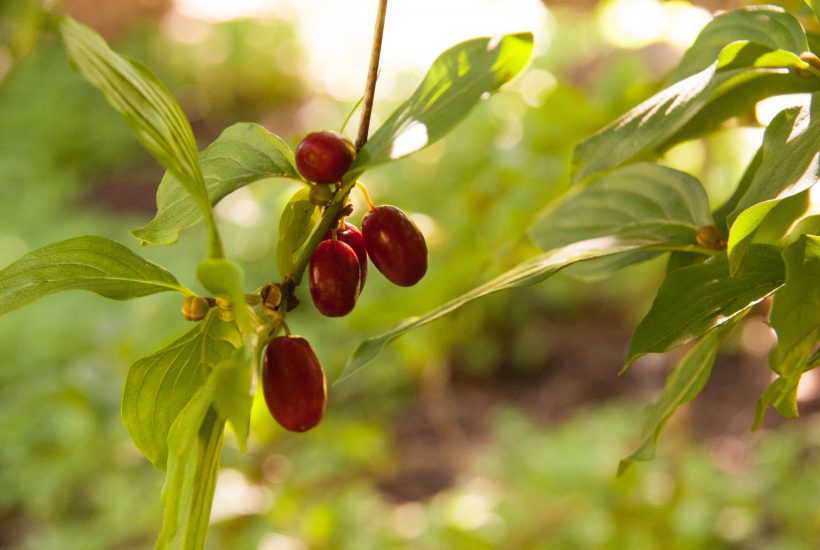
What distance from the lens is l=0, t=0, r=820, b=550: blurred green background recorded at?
141 cm

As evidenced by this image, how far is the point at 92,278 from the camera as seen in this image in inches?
16.3

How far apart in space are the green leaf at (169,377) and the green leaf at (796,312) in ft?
0.84

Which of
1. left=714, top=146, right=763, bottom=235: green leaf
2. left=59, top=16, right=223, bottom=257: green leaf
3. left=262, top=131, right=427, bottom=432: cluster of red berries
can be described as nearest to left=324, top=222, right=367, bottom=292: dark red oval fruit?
left=262, top=131, right=427, bottom=432: cluster of red berries

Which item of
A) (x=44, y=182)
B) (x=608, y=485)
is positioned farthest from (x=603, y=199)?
(x=44, y=182)

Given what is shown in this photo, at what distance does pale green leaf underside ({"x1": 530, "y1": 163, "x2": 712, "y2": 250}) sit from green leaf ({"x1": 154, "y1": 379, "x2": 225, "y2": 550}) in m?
0.26

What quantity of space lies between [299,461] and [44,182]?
9.85 feet

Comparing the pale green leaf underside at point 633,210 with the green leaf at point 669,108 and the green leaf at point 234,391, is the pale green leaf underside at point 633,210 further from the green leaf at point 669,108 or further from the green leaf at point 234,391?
the green leaf at point 234,391

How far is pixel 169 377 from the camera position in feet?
1.46

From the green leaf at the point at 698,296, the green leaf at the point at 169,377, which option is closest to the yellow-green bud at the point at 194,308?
the green leaf at the point at 169,377

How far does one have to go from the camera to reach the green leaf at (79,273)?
0.40 metres

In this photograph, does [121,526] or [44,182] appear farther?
[44,182]

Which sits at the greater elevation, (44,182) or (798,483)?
(44,182)

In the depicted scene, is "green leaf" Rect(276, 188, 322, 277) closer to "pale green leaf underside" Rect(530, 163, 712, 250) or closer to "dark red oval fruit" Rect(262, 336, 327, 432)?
"dark red oval fruit" Rect(262, 336, 327, 432)

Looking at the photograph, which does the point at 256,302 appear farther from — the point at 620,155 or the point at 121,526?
the point at 121,526
